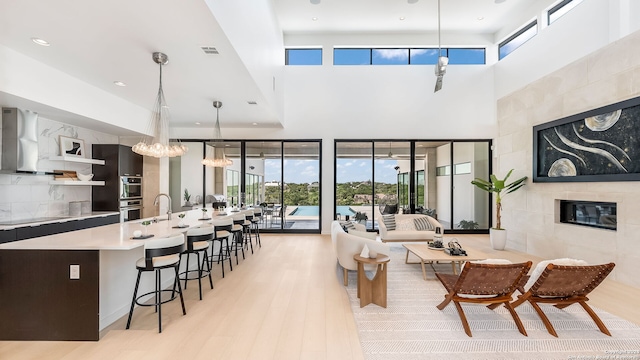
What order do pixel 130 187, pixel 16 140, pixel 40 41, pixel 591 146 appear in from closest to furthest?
pixel 40 41, pixel 16 140, pixel 591 146, pixel 130 187

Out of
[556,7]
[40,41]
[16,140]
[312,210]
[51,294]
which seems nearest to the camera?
[51,294]

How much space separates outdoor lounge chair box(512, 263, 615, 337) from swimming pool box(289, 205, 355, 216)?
213 inches

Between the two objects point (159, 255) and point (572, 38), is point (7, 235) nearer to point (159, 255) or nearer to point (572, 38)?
point (159, 255)

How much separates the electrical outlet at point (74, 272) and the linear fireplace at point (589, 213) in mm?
7140

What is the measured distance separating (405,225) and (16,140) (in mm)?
7194

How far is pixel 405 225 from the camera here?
6.32 metres

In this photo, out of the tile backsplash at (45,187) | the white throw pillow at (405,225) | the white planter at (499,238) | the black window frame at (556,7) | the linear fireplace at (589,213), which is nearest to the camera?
the linear fireplace at (589,213)

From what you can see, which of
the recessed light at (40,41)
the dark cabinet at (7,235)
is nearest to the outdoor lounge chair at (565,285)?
the recessed light at (40,41)

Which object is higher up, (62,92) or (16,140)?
(62,92)

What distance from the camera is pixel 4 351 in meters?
2.48

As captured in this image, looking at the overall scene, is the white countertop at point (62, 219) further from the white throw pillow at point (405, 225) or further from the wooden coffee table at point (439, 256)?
the white throw pillow at point (405, 225)

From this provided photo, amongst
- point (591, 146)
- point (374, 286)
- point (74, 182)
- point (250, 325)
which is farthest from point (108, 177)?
point (591, 146)

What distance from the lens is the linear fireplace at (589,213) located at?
14.4 ft

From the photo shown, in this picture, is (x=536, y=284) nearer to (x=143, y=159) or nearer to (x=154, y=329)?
(x=154, y=329)
